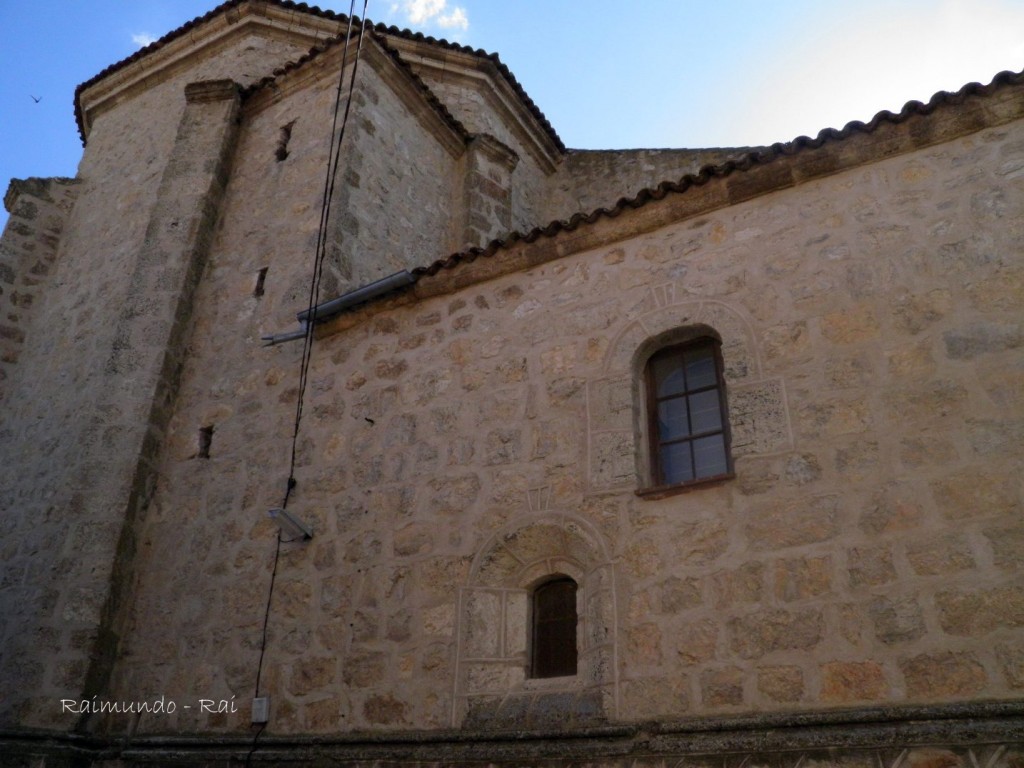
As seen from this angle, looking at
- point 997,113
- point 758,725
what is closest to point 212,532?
point 758,725

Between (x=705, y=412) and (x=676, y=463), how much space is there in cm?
36

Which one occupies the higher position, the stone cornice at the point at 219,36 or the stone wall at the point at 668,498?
the stone cornice at the point at 219,36

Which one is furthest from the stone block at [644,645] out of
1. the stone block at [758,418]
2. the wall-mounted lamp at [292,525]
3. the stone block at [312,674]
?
the wall-mounted lamp at [292,525]

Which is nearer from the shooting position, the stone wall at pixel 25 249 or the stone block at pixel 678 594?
the stone block at pixel 678 594

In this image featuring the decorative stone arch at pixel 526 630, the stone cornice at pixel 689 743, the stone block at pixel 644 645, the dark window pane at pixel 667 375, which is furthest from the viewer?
the dark window pane at pixel 667 375

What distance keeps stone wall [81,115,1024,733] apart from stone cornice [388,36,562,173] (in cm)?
585

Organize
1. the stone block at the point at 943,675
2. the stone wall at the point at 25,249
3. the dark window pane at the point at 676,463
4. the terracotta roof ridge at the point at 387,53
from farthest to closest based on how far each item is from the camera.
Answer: the stone wall at the point at 25,249 < the terracotta roof ridge at the point at 387,53 < the dark window pane at the point at 676,463 < the stone block at the point at 943,675

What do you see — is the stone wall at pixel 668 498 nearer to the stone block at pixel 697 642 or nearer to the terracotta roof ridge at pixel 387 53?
the stone block at pixel 697 642

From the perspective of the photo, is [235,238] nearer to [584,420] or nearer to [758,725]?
[584,420]

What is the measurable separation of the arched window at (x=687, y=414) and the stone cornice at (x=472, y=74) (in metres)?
7.32

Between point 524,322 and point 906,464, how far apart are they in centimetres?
276

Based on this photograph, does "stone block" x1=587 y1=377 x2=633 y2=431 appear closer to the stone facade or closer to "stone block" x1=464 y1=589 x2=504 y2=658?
the stone facade

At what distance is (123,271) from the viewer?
898 cm

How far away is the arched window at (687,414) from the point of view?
17.5 ft
